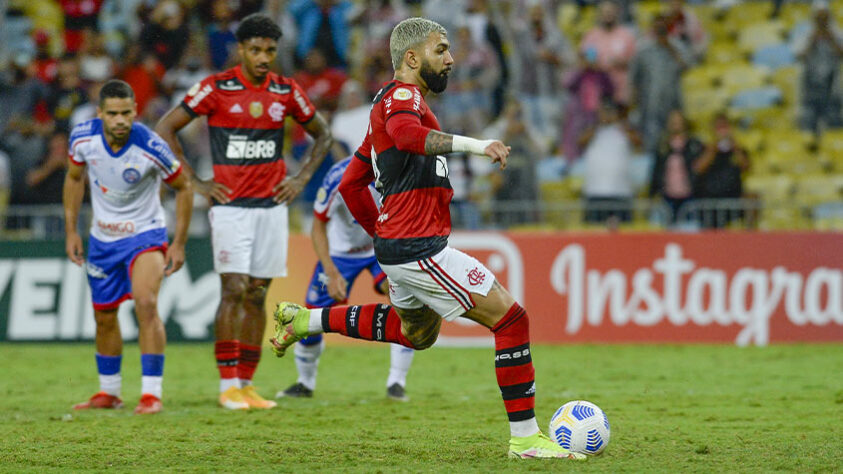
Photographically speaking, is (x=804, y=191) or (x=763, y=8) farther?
(x=763, y=8)

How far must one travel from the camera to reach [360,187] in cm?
742

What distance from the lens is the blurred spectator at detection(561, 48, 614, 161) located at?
56.0 feet

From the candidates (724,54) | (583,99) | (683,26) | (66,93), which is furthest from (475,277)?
(724,54)

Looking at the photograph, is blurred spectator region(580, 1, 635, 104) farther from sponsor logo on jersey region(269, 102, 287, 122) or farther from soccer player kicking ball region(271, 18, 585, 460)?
soccer player kicking ball region(271, 18, 585, 460)

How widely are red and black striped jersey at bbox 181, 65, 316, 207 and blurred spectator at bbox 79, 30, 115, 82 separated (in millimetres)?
8279

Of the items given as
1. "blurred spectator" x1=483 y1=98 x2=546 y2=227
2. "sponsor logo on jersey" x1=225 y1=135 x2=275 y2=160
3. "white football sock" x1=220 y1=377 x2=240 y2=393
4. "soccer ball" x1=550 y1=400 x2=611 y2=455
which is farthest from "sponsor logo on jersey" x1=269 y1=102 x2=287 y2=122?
"blurred spectator" x1=483 y1=98 x2=546 y2=227

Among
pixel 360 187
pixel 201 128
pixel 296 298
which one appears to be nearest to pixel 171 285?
pixel 296 298

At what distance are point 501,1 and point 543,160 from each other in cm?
257

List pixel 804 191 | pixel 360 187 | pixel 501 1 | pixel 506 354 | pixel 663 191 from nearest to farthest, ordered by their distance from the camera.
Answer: pixel 506 354 < pixel 360 187 < pixel 663 191 < pixel 804 191 < pixel 501 1

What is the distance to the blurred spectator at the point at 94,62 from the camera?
1752 cm

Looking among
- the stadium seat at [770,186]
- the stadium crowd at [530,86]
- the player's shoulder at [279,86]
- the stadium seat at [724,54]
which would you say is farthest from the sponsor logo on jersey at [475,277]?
the stadium seat at [724,54]

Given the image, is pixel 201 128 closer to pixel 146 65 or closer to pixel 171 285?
pixel 146 65

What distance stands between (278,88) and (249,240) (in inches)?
49.2

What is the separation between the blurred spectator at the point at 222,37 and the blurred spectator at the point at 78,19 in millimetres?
2019
